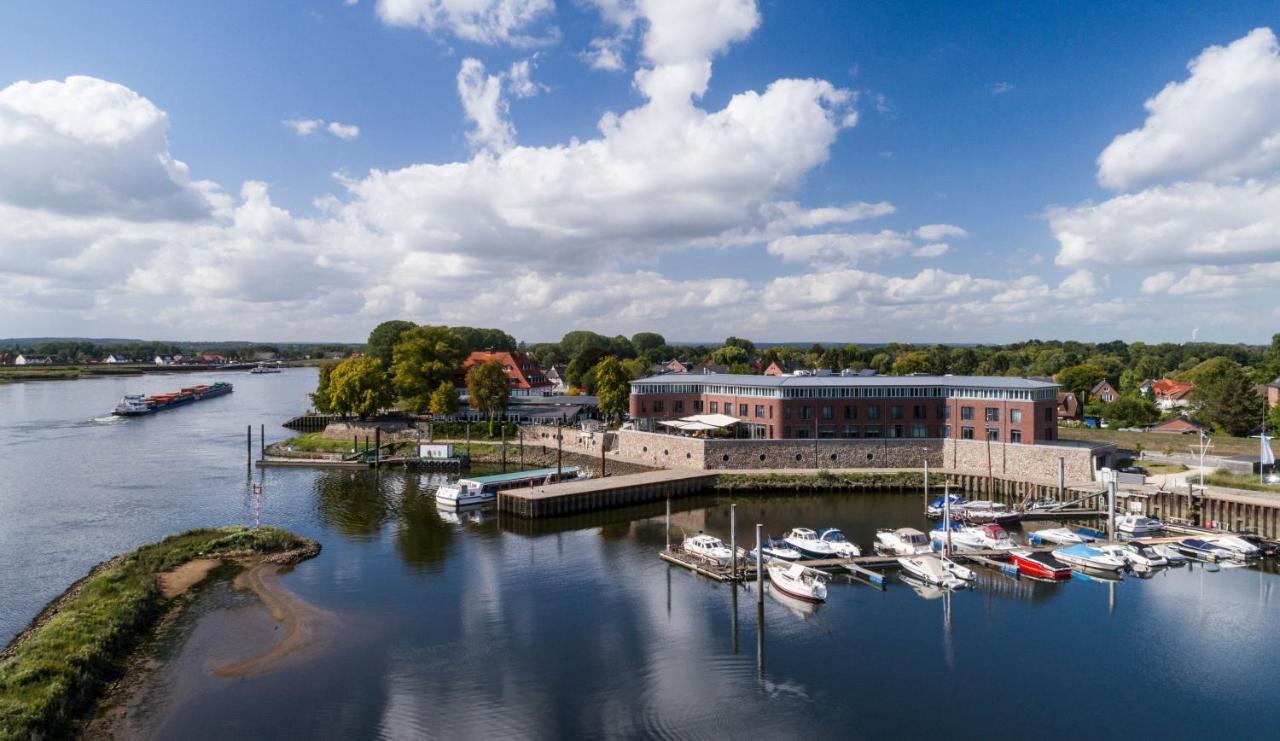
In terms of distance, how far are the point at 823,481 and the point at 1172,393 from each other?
93767mm

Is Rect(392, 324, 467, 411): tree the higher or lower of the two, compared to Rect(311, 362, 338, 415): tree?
higher

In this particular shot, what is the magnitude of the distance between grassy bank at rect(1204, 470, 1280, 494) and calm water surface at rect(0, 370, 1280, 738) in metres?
14.6

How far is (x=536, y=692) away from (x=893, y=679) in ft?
44.8

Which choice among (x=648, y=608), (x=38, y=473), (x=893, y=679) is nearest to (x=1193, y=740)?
(x=893, y=679)

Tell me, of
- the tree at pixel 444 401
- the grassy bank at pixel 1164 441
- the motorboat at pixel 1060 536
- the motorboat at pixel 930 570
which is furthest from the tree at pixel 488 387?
the grassy bank at pixel 1164 441

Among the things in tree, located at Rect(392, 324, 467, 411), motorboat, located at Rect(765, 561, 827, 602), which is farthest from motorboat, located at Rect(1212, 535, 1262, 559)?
tree, located at Rect(392, 324, 467, 411)

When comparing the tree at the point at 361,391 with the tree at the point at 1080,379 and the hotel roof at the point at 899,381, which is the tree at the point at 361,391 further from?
the tree at the point at 1080,379

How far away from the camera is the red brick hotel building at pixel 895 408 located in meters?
67.3

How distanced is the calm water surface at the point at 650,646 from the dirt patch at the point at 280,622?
89cm

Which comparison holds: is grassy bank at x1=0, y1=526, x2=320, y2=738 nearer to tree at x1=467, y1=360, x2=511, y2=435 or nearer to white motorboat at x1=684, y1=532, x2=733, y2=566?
white motorboat at x1=684, y1=532, x2=733, y2=566

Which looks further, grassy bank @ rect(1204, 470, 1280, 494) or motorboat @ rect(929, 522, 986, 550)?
grassy bank @ rect(1204, 470, 1280, 494)

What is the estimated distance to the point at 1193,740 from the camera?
2597 cm

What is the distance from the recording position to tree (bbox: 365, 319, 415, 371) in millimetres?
124694

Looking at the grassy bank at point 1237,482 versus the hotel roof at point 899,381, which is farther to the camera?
the hotel roof at point 899,381
